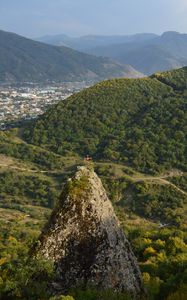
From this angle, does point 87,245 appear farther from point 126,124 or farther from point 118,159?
point 126,124

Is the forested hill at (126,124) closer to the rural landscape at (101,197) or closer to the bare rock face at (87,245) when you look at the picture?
the rural landscape at (101,197)

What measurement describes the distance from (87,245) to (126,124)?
82381 mm

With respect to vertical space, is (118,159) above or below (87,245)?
below

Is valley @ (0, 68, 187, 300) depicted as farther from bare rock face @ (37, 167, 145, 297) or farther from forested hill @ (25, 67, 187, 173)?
bare rock face @ (37, 167, 145, 297)

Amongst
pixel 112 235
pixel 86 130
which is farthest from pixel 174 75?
pixel 112 235

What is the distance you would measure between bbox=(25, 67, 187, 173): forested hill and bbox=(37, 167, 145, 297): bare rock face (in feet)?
204

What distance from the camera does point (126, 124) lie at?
9894 centimetres

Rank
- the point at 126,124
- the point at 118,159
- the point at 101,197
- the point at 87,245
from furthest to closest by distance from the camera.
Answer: the point at 126,124
the point at 118,159
the point at 101,197
the point at 87,245

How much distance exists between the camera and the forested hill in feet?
278

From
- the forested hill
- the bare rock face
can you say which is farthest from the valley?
the bare rock face

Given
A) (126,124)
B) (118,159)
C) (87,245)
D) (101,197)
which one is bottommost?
(118,159)

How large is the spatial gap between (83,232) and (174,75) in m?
105

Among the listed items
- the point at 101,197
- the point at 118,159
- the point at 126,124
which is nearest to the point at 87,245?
the point at 101,197

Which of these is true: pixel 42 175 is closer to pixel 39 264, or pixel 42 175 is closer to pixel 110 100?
pixel 110 100
